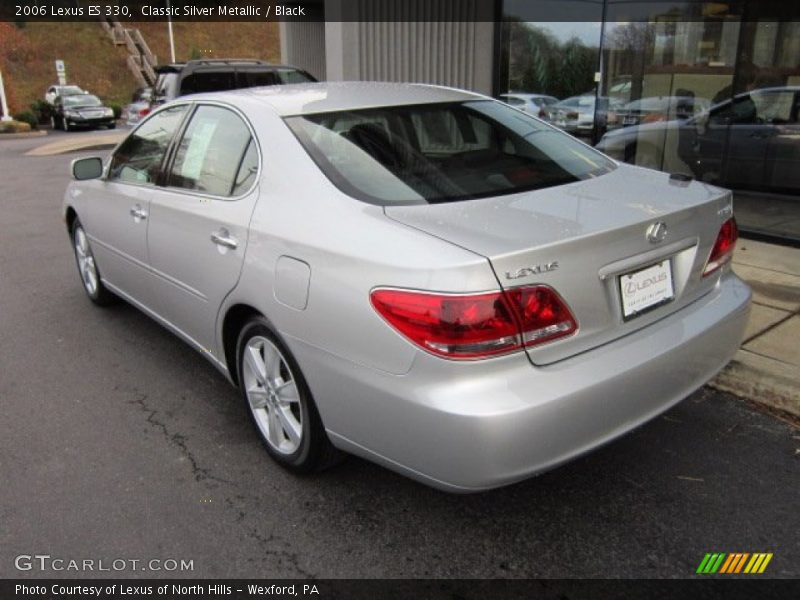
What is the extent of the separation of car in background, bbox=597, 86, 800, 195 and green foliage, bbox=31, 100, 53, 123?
3015cm

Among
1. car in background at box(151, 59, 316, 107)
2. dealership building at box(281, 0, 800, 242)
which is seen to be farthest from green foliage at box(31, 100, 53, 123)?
dealership building at box(281, 0, 800, 242)

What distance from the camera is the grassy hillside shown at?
44562mm

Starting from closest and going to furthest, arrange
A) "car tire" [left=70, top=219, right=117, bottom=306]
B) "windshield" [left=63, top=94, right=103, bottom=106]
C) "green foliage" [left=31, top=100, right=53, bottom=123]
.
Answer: "car tire" [left=70, top=219, right=117, bottom=306] → "windshield" [left=63, top=94, right=103, bottom=106] → "green foliage" [left=31, top=100, right=53, bottom=123]

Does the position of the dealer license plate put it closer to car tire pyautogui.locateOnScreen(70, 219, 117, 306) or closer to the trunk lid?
the trunk lid

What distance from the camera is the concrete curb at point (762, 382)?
3.53m

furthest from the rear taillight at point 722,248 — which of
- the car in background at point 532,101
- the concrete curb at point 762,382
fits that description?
the car in background at point 532,101

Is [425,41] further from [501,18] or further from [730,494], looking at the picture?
[730,494]

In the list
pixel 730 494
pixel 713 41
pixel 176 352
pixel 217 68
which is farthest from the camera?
pixel 217 68

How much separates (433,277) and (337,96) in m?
1.63

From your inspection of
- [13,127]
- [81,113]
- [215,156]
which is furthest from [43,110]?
[215,156]

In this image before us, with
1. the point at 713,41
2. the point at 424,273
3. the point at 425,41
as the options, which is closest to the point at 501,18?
the point at 425,41

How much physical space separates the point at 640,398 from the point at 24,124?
30470 mm

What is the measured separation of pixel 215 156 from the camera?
3.44m

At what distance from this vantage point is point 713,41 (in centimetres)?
802
